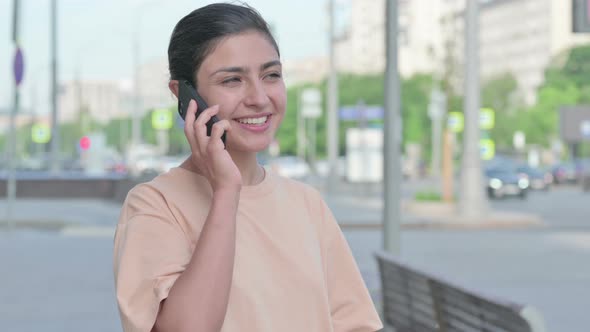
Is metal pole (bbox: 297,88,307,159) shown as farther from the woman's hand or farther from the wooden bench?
the woman's hand

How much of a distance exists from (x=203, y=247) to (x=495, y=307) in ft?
11.5

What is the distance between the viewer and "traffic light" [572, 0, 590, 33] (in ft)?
31.7

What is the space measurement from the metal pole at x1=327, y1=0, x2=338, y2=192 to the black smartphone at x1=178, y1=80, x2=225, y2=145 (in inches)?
1591

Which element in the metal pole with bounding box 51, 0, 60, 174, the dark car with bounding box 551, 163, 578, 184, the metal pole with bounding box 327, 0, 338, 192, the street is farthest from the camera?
the dark car with bounding box 551, 163, 578, 184

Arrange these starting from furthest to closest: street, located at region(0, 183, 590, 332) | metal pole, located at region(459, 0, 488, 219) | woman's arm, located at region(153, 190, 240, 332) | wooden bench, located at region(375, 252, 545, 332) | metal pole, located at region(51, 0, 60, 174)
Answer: metal pole, located at region(51, 0, 60, 174), metal pole, located at region(459, 0, 488, 219), street, located at region(0, 183, 590, 332), wooden bench, located at region(375, 252, 545, 332), woman's arm, located at region(153, 190, 240, 332)

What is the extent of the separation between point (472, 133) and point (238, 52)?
85.1 feet

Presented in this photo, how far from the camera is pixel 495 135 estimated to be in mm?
124125

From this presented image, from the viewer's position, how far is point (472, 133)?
28453 mm

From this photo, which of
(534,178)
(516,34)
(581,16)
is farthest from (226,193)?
(516,34)

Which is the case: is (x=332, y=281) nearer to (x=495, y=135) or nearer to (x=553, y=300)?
(x=553, y=300)

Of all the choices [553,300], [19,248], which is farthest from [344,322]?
[19,248]

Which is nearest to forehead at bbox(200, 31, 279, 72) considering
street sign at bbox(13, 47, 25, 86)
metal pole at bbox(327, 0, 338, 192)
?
street sign at bbox(13, 47, 25, 86)

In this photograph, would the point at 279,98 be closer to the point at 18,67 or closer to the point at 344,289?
the point at 344,289

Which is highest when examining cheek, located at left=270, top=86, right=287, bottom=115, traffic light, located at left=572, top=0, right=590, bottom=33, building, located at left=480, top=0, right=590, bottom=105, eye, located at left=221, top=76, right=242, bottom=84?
building, located at left=480, top=0, right=590, bottom=105
